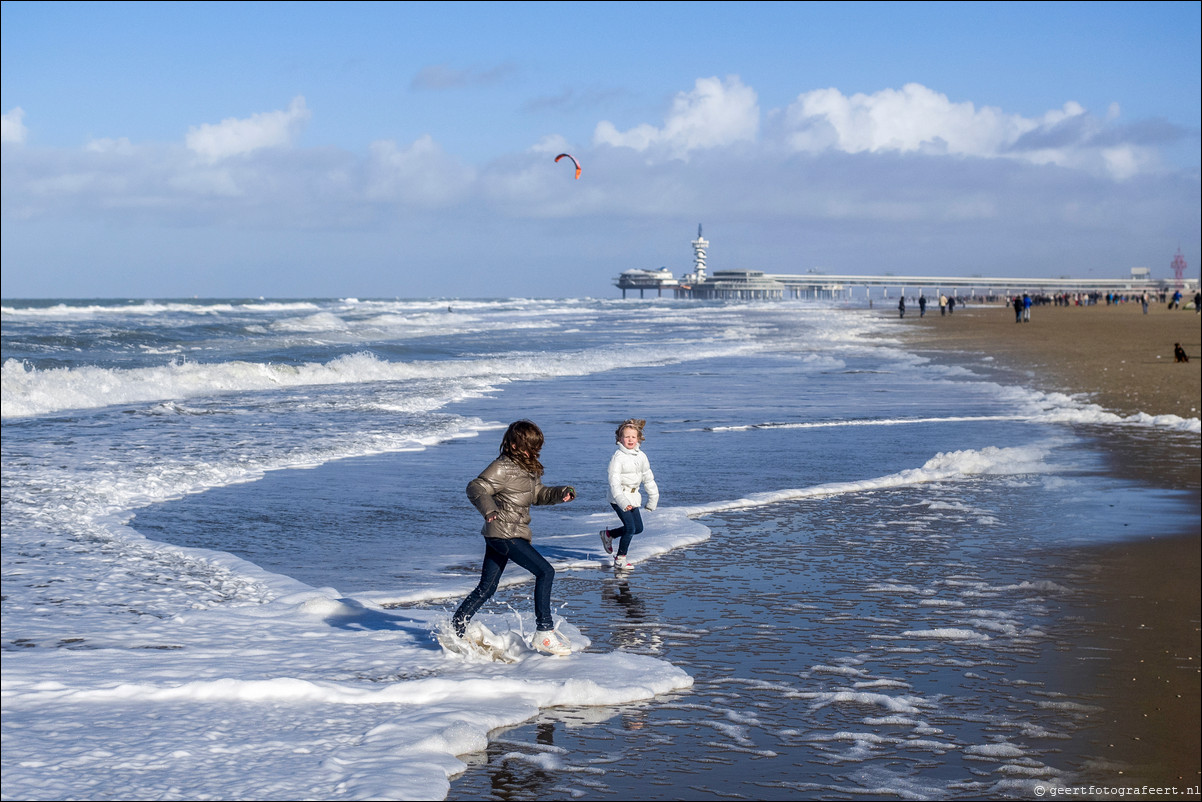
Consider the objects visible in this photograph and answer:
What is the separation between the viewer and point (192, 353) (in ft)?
132

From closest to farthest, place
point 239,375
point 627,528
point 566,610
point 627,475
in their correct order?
point 566,610, point 627,528, point 627,475, point 239,375

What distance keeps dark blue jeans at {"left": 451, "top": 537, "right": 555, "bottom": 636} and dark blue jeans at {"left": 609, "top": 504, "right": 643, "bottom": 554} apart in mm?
2071

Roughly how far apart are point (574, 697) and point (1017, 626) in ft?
9.41

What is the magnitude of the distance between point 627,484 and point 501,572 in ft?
7.99

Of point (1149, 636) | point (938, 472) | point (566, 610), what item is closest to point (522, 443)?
A: point (566, 610)

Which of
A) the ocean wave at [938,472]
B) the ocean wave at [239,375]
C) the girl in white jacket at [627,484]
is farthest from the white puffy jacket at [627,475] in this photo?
the ocean wave at [239,375]

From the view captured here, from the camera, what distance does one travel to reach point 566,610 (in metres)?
7.23

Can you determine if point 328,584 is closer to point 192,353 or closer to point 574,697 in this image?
point 574,697

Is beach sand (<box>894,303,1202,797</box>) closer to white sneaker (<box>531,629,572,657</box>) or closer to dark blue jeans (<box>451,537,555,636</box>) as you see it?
white sneaker (<box>531,629,572,657</box>)

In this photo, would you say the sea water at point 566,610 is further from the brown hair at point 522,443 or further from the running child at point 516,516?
the brown hair at point 522,443

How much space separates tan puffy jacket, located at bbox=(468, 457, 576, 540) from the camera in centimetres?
612

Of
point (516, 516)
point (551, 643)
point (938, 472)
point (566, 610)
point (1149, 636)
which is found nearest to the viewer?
point (551, 643)

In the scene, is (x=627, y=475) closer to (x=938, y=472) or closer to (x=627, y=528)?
(x=627, y=528)

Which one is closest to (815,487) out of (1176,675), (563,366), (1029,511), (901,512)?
(901,512)
